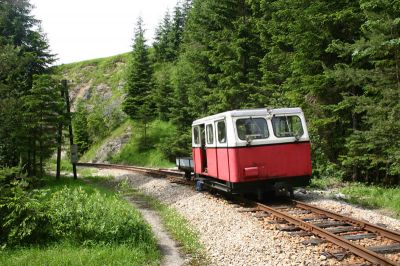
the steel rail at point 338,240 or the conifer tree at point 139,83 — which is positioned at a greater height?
the conifer tree at point 139,83

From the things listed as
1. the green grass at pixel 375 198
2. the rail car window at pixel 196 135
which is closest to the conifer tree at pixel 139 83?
the rail car window at pixel 196 135

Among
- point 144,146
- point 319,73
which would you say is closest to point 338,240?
point 319,73

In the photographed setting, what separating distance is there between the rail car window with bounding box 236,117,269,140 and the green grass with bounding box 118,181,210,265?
3089 millimetres

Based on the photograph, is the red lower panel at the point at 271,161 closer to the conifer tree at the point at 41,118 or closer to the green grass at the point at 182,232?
the green grass at the point at 182,232

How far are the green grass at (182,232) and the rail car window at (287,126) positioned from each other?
394cm

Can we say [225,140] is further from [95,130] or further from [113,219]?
[95,130]

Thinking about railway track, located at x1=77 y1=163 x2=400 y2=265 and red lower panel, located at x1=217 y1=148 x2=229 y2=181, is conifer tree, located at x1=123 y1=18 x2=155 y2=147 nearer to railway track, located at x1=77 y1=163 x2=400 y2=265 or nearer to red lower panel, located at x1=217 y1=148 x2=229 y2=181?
red lower panel, located at x1=217 y1=148 x2=229 y2=181

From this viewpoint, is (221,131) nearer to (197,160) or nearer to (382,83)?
(197,160)

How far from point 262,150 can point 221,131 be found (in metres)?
1.50

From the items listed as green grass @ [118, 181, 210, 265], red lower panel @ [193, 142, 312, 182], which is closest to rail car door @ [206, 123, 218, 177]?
red lower panel @ [193, 142, 312, 182]

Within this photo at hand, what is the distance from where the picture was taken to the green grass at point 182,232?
7971 mm

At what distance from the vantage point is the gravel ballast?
283 inches

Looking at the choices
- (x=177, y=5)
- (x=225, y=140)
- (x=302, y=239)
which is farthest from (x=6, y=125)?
(x=177, y=5)

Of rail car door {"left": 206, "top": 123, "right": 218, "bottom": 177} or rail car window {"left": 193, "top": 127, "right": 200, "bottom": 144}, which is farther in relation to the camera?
rail car window {"left": 193, "top": 127, "right": 200, "bottom": 144}
